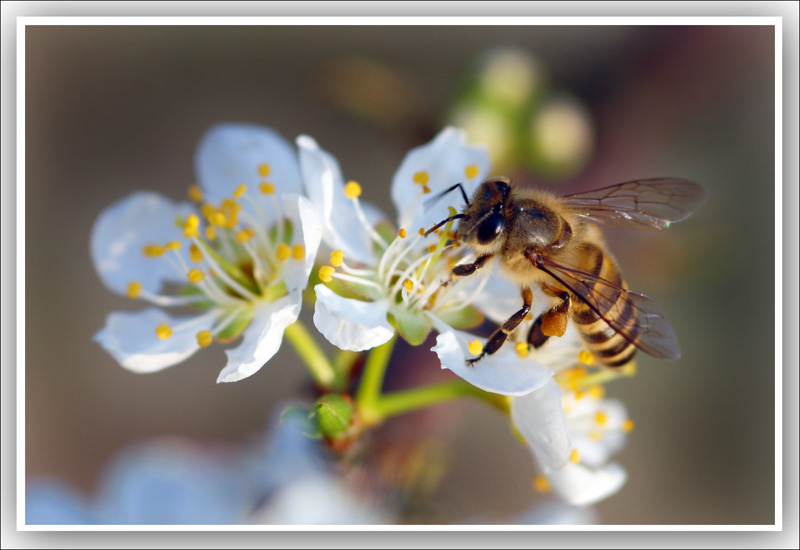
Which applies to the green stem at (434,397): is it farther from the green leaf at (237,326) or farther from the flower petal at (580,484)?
the green leaf at (237,326)

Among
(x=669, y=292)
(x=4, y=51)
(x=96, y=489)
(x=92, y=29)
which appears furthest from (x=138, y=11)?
(x=669, y=292)

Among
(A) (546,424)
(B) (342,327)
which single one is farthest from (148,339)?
(A) (546,424)

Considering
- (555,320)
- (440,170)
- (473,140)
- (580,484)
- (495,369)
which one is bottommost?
(580,484)

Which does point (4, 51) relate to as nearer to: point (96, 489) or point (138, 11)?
point (138, 11)

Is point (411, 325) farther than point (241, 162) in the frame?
No

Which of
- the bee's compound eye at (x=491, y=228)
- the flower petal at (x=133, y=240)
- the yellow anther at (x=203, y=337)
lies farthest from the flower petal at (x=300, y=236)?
the flower petal at (x=133, y=240)

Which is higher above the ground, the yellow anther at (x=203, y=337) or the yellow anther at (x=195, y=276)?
the yellow anther at (x=195, y=276)

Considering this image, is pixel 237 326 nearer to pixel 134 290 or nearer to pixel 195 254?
pixel 195 254
